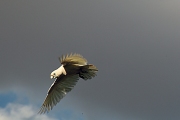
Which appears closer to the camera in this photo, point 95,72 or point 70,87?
Result: point 95,72

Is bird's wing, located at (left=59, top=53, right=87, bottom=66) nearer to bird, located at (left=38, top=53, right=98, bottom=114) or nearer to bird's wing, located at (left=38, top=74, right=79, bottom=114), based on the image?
bird, located at (left=38, top=53, right=98, bottom=114)

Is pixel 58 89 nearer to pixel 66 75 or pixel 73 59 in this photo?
pixel 66 75

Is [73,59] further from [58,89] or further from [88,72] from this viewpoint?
[58,89]

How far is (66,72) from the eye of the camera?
20.8m

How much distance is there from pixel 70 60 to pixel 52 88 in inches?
145

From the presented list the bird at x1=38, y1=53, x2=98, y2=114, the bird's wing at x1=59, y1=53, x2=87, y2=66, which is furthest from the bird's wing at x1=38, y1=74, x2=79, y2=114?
the bird's wing at x1=59, y1=53, x2=87, y2=66

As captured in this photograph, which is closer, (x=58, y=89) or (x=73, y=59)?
(x=73, y=59)

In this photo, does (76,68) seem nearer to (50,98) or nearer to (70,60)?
(70,60)

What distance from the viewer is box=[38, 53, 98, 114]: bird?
65.7 feet

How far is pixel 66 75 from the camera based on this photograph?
2169cm

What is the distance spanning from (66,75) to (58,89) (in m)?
1.64

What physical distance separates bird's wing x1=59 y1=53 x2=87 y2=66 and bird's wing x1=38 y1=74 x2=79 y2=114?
1.92 meters

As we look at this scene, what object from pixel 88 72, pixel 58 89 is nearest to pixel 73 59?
pixel 88 72

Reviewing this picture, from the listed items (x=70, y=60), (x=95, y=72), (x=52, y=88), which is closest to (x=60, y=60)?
(x=70, y=60)
